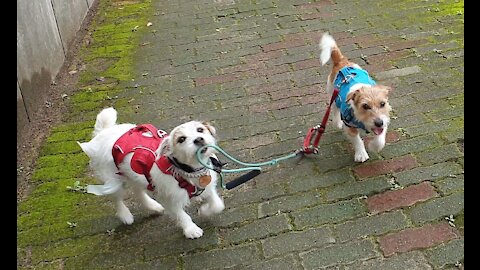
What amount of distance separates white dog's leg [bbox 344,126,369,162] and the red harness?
4.65ft

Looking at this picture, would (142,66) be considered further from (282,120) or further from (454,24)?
(454,24)

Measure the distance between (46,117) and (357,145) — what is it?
336cm

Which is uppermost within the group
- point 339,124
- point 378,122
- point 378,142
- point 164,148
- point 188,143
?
point 188,143

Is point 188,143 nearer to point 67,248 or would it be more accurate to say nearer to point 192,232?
point 192,232

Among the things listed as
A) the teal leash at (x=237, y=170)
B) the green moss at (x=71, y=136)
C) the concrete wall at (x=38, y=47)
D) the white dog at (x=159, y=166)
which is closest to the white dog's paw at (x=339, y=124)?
the teal leash at (x=237, y=170)

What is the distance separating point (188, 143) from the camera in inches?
→ 132

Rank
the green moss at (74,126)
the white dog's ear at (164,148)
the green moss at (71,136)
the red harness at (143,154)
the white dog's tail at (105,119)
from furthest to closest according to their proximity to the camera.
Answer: the green moss at (74,126)
the green moss at (71,136)
the white dog's tail at (105,119)
the red harness at (143,154)
the white dog's ear at (164,148)

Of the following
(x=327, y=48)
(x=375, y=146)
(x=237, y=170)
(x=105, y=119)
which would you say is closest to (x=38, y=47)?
(x=105, y=119)

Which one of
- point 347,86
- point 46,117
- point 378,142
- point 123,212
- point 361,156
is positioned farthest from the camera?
point 46,117

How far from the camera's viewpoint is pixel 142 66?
21.8ft

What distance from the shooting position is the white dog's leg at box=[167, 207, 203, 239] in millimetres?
3714

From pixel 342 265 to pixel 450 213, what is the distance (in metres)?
0.88

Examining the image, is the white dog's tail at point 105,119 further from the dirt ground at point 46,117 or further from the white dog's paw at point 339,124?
the white dog's paw at point 339,124

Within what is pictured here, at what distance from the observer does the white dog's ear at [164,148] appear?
3.47 metres
